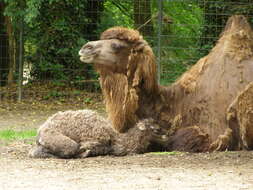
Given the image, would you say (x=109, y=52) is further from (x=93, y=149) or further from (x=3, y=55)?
(x=3, y=55)

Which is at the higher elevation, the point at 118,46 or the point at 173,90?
the point at 118,46

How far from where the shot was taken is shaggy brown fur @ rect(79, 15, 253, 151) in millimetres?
7777

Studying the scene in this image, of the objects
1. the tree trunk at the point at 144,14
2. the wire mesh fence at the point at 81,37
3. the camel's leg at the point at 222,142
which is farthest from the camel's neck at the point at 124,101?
the tree trunk at the point at 144,14

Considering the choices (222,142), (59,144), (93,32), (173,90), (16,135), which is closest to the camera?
(59,144)

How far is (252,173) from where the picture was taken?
20.6 ft

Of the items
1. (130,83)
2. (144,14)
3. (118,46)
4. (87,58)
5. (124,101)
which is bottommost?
(124,101)

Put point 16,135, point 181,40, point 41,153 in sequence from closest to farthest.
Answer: point 41,153 < point 16,135 < point 181,40

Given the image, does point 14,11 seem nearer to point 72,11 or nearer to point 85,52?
point 72,11

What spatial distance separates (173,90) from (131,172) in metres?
2.07

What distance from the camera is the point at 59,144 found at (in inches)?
286

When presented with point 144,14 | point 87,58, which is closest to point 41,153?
point 87,58

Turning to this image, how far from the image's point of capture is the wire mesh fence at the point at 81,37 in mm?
15250

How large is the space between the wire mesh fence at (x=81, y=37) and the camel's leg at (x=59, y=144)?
7.69m

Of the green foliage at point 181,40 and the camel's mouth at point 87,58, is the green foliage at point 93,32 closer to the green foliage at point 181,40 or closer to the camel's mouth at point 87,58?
the green foliage at point 181,40
